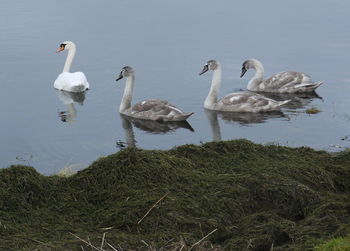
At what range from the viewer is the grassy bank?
7.70 m

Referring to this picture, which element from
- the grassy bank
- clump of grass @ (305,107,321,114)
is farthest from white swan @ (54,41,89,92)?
the grassy bank

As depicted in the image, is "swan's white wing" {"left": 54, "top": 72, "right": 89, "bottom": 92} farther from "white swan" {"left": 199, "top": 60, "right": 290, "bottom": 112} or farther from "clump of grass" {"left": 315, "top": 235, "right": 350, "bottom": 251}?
"clump of grass" {"left": 315, "top": 235, "right": 350, "bottom": 251}

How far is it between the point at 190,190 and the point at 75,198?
145cm

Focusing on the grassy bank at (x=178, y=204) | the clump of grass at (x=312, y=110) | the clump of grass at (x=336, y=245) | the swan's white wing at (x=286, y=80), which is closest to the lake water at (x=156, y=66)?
the clump of grass at (x=312, y=110)

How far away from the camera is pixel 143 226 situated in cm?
809

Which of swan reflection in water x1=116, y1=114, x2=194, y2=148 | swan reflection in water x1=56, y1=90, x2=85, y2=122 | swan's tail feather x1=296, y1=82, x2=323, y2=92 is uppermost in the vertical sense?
swan's tail feather x1=296, y1=82, x2=323, y2=92

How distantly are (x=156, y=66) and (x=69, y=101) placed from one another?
3734 mm

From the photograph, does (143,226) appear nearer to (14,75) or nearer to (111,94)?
(111,94)

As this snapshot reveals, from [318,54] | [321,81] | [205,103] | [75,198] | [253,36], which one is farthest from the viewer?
[253,36]

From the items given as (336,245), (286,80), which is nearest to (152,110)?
(286,80)

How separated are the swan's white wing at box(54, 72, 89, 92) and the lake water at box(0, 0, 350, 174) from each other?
243mm

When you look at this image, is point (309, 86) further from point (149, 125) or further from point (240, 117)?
point (149, 125)

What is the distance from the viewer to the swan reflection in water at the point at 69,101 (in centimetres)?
1836

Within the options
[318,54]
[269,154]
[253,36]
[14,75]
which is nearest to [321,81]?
[318,54]
